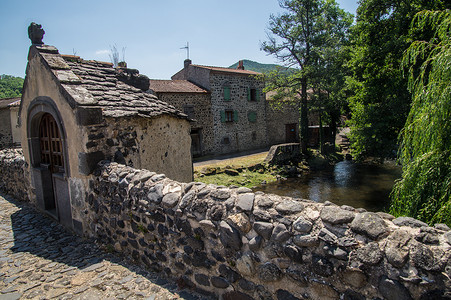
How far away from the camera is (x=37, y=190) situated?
22.4 ft

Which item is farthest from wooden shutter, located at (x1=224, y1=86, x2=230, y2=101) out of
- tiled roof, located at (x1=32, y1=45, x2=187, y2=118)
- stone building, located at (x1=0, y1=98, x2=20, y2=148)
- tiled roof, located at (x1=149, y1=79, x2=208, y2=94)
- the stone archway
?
the stone archway

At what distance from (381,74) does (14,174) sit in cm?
1334

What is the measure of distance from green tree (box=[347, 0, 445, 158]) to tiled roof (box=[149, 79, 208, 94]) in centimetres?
1207

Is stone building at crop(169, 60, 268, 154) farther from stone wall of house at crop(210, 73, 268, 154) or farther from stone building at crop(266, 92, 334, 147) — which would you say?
stone building at crop(266, 92, 334, 147)

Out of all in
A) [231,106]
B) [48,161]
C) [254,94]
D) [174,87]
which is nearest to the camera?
[48,161]

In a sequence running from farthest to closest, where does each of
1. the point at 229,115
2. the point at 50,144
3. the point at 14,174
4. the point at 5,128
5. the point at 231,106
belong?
1. the point at 229,115
2. the point at 231,106
3. the point at 5,128
4. the point at 14,174
5. the point at 50,144

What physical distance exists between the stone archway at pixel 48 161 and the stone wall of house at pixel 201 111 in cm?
1341

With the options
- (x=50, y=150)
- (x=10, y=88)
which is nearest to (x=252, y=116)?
(x=50, y=150)

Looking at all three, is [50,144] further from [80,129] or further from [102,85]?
[80,129]

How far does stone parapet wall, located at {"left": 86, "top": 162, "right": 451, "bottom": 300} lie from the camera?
1943mm

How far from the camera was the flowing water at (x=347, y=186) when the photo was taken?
12.4 meters

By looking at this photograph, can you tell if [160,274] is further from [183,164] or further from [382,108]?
[382,108]

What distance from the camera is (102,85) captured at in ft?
21.2

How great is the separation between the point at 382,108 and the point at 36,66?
36.8 ft
